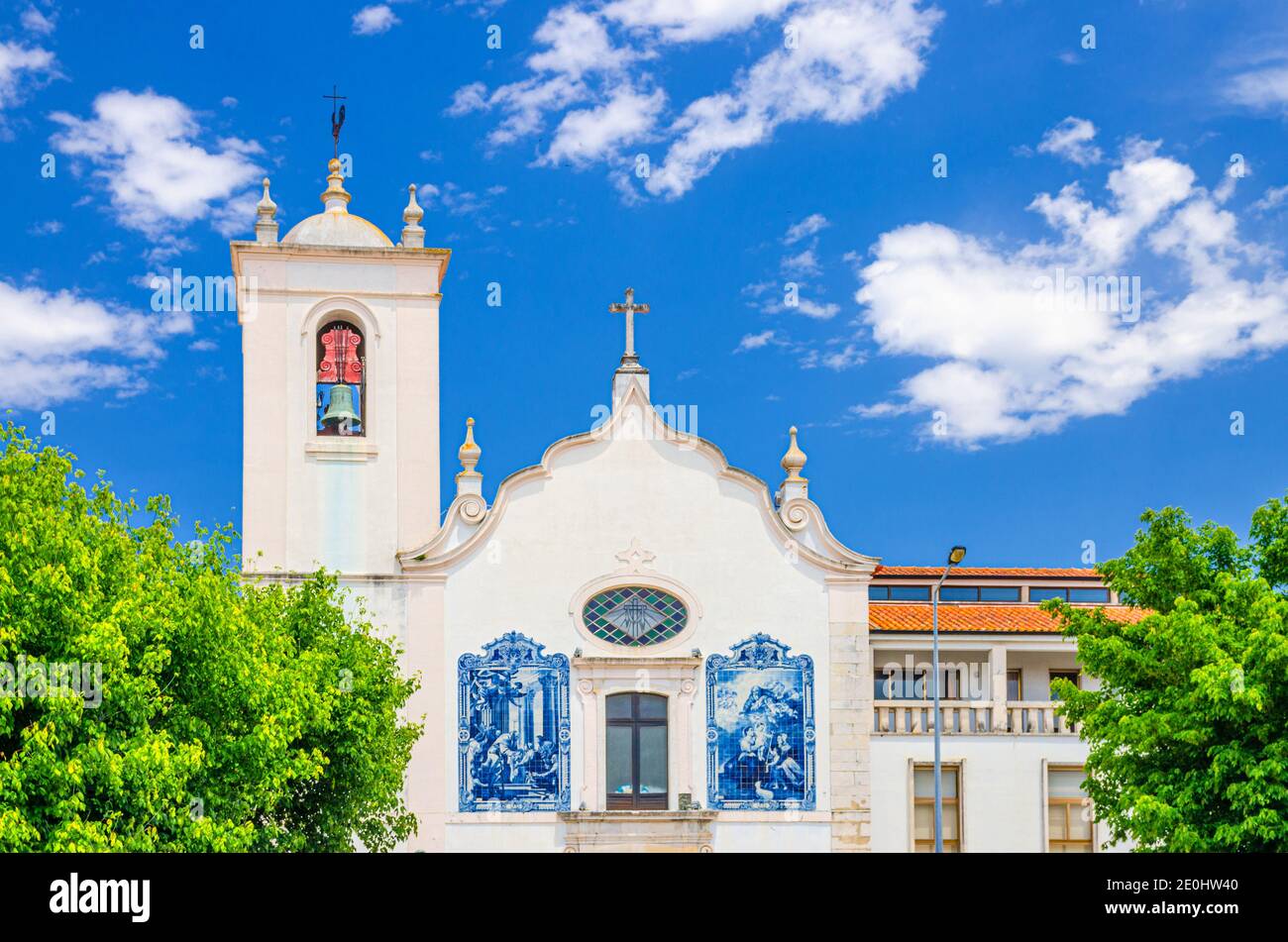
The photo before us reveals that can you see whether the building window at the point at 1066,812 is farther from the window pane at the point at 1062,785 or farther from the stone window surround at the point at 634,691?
the stone window surround at the point at 634,691

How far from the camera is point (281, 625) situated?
29.0m

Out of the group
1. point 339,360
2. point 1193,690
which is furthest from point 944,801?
point 339,360

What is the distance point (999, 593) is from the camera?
3925cm

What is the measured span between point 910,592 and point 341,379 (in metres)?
13.7

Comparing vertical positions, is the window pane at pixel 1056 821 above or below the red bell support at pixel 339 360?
below

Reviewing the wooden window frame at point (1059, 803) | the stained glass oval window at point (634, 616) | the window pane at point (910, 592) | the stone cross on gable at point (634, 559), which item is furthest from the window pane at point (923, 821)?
the stone cross on gable at point (634, 559)

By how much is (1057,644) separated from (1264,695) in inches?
505

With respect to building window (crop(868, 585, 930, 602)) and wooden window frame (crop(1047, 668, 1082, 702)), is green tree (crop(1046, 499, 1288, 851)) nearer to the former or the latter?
wooden window frame (crop(1047, 668, 1082, 702))

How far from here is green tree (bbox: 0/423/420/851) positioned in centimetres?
2073

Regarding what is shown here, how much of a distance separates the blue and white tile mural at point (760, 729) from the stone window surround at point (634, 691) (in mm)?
476

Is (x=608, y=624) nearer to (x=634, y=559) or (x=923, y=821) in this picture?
(x=634, y=559)

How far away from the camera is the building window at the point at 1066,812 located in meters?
35.4
